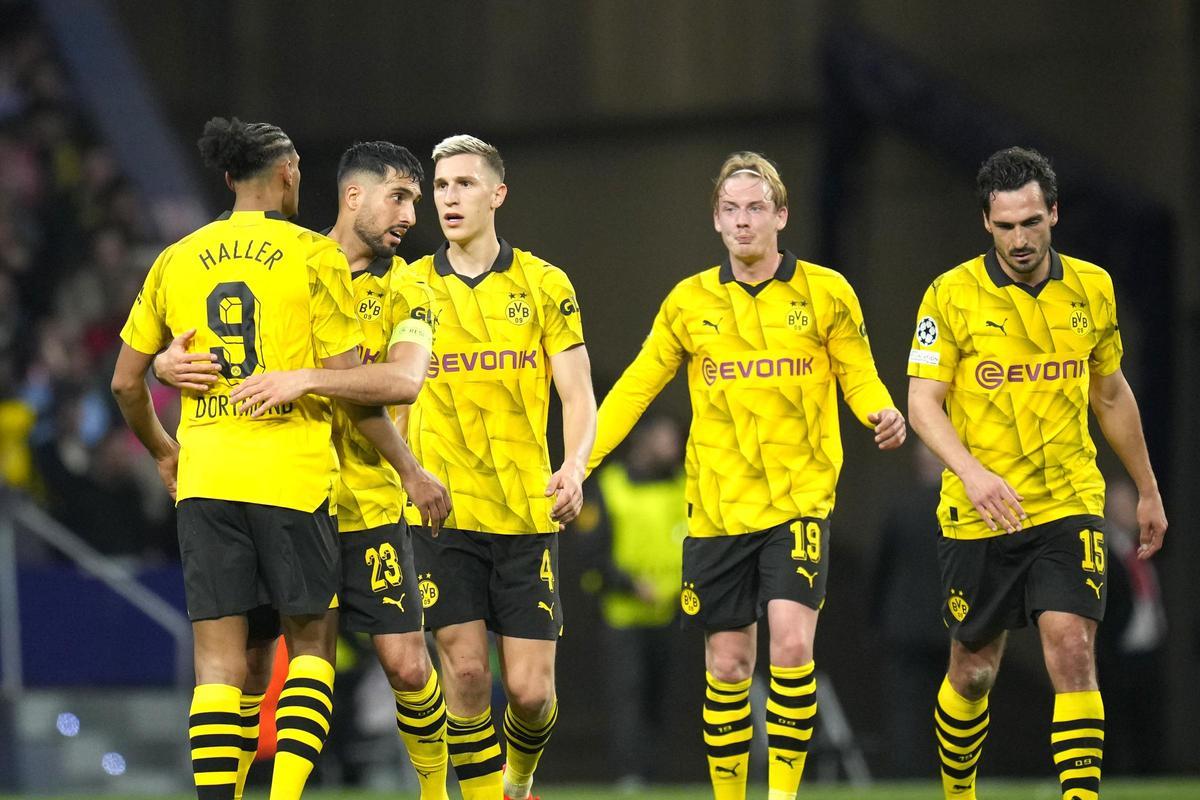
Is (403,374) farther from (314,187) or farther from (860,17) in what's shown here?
(314,187)

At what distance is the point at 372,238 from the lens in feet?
22.5

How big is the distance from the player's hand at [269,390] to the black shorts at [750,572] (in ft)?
7.22

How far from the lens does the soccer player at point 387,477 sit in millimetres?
6355

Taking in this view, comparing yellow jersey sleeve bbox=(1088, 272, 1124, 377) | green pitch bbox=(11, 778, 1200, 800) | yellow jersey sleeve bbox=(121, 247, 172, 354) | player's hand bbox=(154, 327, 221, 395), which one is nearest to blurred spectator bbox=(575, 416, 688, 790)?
green pitch bbox=(11, 778, 1200, 800)

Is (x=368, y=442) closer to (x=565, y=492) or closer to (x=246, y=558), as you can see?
(x=565, y=492)

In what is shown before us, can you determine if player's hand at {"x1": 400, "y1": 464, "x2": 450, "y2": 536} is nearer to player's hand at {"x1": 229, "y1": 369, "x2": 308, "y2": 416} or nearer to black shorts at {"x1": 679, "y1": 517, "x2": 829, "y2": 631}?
player's hand at {"x1": 229, "y1": 369, "x2": 308, "y2": 416}

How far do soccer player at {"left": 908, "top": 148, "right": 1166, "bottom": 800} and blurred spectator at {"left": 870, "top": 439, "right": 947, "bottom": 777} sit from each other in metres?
4.44

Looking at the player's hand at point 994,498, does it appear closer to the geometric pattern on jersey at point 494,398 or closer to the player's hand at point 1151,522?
the player's hand at point 1151,522

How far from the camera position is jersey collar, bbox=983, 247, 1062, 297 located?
7.20m

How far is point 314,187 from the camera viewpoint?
20109mm

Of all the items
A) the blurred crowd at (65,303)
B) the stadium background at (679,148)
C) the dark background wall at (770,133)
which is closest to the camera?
the blurred crowd at (65,303)

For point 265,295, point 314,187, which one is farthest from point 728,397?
point 314,187

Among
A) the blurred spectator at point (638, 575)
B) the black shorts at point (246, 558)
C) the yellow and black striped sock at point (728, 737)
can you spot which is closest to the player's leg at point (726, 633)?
the yellow and black striped sock at point (728, 737)

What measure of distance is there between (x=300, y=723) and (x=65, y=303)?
1043 centimetres
